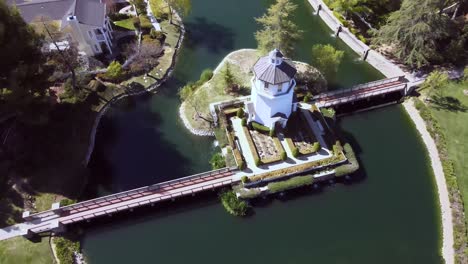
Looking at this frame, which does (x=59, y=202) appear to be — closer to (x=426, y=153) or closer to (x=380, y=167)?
(x=380, y=167)

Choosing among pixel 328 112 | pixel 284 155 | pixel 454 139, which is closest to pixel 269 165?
pixel 284 155

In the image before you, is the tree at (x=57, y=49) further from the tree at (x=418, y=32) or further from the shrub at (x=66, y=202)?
the tree at (x=418, y=32)

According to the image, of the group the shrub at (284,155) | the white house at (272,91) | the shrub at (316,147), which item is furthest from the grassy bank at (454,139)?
the shrub at (284,155)

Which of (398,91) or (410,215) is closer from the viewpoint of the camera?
(410,215)

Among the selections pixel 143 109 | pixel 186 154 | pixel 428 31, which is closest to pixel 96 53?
pixel 143 109

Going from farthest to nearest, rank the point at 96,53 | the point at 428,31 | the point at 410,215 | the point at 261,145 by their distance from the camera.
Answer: the point at 96,53, the point at 428,31, the point at 261,145, the point at 410,215
